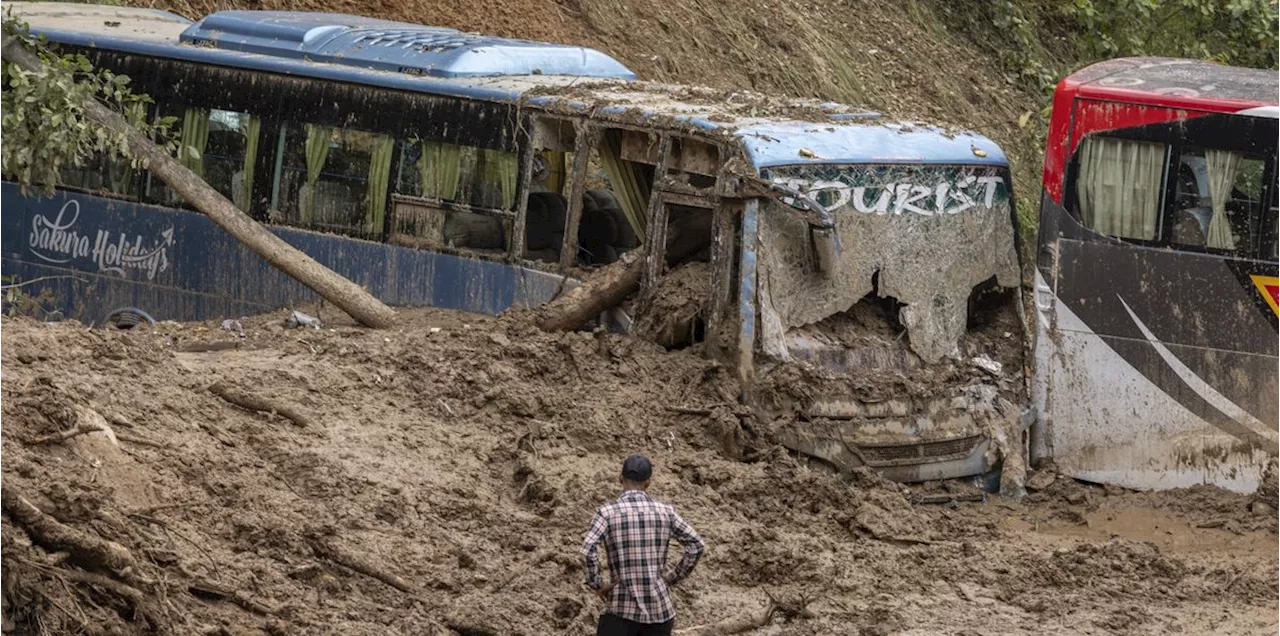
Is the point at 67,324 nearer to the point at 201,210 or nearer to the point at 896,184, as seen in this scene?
the point at 201,210

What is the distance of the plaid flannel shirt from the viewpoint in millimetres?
7637

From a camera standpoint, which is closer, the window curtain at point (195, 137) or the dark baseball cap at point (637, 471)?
the dark baseball cap at point (637, 471)

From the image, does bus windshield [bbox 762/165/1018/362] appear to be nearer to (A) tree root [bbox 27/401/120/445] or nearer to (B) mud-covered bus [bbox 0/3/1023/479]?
(B) mud-covered bus [bbox 0/3/1023/479]

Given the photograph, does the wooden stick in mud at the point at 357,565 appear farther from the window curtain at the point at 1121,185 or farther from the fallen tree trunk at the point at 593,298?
the window curtain at the point at 1121,185

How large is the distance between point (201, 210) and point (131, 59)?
→ 1680 mm

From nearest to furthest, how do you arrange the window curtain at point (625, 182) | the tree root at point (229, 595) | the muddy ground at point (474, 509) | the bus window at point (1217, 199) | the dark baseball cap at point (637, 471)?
the dark baseball cap at point (637, 471)
the tree root at point (229, 595)
the muddy ground at point (474, 509)
the bus window at point (1217, 199)
the window curtain at point (625, 182)

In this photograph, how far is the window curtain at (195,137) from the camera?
45.6 ft

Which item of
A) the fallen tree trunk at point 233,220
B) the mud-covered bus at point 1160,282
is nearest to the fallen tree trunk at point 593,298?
the fallen tree trunk at point 233,220

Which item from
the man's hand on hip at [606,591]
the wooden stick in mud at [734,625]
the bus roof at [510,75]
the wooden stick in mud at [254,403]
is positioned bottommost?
the wooden stick in mud at [734,625]

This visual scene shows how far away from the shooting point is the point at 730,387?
11.4 metres

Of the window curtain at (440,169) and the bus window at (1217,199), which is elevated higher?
the bus window at (1217,199)

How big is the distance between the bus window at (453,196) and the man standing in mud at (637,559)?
16.8ft

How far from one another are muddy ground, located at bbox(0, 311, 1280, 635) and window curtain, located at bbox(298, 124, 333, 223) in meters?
1.24

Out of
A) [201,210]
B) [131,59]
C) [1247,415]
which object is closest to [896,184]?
[1247,415]
